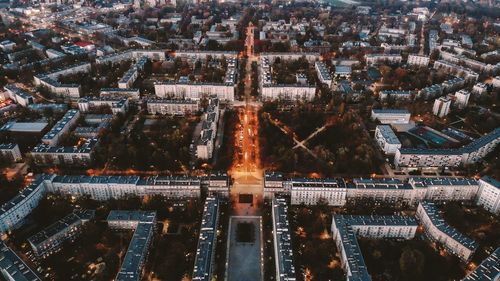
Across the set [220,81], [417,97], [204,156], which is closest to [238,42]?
[220,81]

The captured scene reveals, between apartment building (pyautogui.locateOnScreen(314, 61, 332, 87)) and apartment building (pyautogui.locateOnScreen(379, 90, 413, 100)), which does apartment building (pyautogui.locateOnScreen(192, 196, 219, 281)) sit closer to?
apartment building (pyautogui.locateOnScreen(314, 61, 332, 87))

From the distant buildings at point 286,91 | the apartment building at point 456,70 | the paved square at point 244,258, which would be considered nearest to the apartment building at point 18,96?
the distant buildings at point 286,91

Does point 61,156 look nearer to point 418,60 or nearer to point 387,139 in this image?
point 387,139

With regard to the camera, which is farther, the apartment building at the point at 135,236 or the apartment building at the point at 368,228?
the apartment building at the point at 368,228

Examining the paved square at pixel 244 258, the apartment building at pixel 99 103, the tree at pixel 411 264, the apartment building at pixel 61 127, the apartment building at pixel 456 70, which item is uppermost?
the apartment building at pixel 456 70

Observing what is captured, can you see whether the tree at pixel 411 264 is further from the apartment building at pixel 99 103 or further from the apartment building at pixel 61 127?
the apartment building at pixel 99 103

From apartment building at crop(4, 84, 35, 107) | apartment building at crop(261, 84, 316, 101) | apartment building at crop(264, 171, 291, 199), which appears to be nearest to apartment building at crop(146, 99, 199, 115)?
apartment building at crop(261, 84, 316, 101)

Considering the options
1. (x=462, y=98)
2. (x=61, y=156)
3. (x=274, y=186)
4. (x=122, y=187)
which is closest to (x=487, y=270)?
(x=274, y=186)
